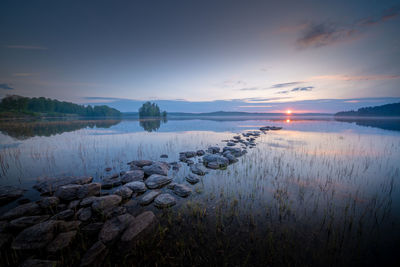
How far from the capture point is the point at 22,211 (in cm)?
577

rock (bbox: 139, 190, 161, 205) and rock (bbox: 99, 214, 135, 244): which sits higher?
rock (bbox: 99, 214, 135, 244)

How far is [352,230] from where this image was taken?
5.34 meters

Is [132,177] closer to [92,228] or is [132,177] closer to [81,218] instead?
[81,218]

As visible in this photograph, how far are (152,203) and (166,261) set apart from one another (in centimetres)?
317

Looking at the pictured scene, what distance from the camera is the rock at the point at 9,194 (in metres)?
6.92

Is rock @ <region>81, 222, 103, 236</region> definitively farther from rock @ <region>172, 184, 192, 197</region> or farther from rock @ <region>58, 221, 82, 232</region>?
rock @ <region>172, 184, 192, 197</region>

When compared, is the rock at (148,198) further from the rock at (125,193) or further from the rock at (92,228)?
the rock at (92,228)

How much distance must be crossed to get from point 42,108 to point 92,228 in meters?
184

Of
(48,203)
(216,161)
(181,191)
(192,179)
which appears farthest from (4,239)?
(216,161)

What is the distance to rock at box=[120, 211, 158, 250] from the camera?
14.3ft

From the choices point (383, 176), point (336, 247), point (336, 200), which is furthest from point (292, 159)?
point (336, 247)

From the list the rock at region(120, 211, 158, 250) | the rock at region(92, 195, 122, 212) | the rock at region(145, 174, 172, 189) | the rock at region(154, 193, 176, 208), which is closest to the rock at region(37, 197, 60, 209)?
the rock at region(92, 195, 122, 212)

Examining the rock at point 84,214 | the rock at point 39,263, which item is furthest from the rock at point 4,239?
the rock at point 84,214

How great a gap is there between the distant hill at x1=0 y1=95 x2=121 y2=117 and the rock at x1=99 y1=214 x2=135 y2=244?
133690mm
